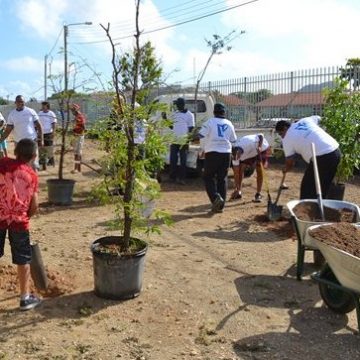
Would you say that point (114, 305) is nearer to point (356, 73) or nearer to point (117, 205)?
point (117, 205)

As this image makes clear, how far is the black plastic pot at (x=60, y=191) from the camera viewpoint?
9.46 metres

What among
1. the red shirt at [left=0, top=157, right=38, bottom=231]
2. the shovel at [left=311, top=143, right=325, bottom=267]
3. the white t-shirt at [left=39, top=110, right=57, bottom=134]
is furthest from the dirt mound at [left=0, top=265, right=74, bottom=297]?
the white t-shirt at [left=39, top=110, right=57, bottom=134]

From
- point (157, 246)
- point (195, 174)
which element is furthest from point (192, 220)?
point (195, 174)

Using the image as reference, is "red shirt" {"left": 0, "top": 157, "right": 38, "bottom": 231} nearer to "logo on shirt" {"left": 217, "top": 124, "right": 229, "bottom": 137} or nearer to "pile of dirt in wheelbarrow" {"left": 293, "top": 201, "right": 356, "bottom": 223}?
"pile of dirt in wheelbarrow" {"left": 293, "top": 201, "right": 356, "bottom": 223}

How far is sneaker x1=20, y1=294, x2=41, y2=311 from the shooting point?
474 cm

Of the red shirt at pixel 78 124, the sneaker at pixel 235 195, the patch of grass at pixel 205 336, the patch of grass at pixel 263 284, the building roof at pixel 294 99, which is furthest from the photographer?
the building roof at pixel 294 99

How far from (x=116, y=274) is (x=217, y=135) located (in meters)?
4.48

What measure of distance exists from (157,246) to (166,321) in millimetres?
2347

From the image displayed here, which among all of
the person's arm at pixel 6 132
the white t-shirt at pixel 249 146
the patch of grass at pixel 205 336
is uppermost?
the person's arm at pixel 6 132

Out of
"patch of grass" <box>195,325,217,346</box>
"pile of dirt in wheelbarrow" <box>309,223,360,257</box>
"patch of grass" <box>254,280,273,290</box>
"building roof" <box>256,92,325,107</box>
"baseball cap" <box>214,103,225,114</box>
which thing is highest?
"building roof" <box>256,92,325,107</box>

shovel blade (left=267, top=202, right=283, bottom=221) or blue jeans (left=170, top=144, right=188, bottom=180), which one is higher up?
blue jeans (left=170, top=144, right=188, bottom=180)

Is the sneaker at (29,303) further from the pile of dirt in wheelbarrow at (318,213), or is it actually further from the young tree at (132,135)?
the pile of dirt in wheelbarrow at (318,213)

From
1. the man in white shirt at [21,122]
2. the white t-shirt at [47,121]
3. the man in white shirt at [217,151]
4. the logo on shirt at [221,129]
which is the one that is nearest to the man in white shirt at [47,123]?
the white t-shirt at [47,121]

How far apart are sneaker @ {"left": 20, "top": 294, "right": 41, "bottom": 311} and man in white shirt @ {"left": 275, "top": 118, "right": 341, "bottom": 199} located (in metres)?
3.79
